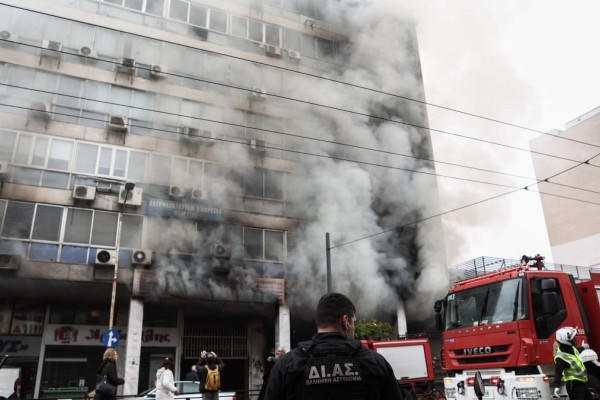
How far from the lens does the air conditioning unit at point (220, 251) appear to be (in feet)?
49.9

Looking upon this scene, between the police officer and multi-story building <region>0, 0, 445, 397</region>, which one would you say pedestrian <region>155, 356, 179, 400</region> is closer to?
the police officer

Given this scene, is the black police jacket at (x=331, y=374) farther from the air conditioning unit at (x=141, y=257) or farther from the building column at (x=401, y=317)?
the building column at (x=401, y=317)

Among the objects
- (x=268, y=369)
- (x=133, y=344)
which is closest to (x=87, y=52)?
(x=133, y=344)

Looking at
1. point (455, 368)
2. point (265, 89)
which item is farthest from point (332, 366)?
point (265, 89)

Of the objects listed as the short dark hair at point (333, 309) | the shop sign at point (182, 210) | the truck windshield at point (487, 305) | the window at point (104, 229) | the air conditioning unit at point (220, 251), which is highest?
the shop sign at point (182, 210)

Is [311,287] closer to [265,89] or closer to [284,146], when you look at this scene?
[284,146]

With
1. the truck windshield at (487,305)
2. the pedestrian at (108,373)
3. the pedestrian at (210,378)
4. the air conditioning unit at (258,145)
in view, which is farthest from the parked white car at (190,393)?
→ the air conditioning unit at (258,145)

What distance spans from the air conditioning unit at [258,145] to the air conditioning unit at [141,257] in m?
5.25

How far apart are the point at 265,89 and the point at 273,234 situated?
536 cm

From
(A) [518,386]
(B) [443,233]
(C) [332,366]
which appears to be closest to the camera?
(C) [332,366]

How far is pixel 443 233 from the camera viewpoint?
1794 centimetres

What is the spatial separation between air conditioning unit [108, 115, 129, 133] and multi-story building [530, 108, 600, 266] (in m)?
24.0

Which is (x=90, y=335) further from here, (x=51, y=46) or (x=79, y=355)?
(x=51, y=46)

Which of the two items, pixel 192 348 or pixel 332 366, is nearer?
pixel 332 366
